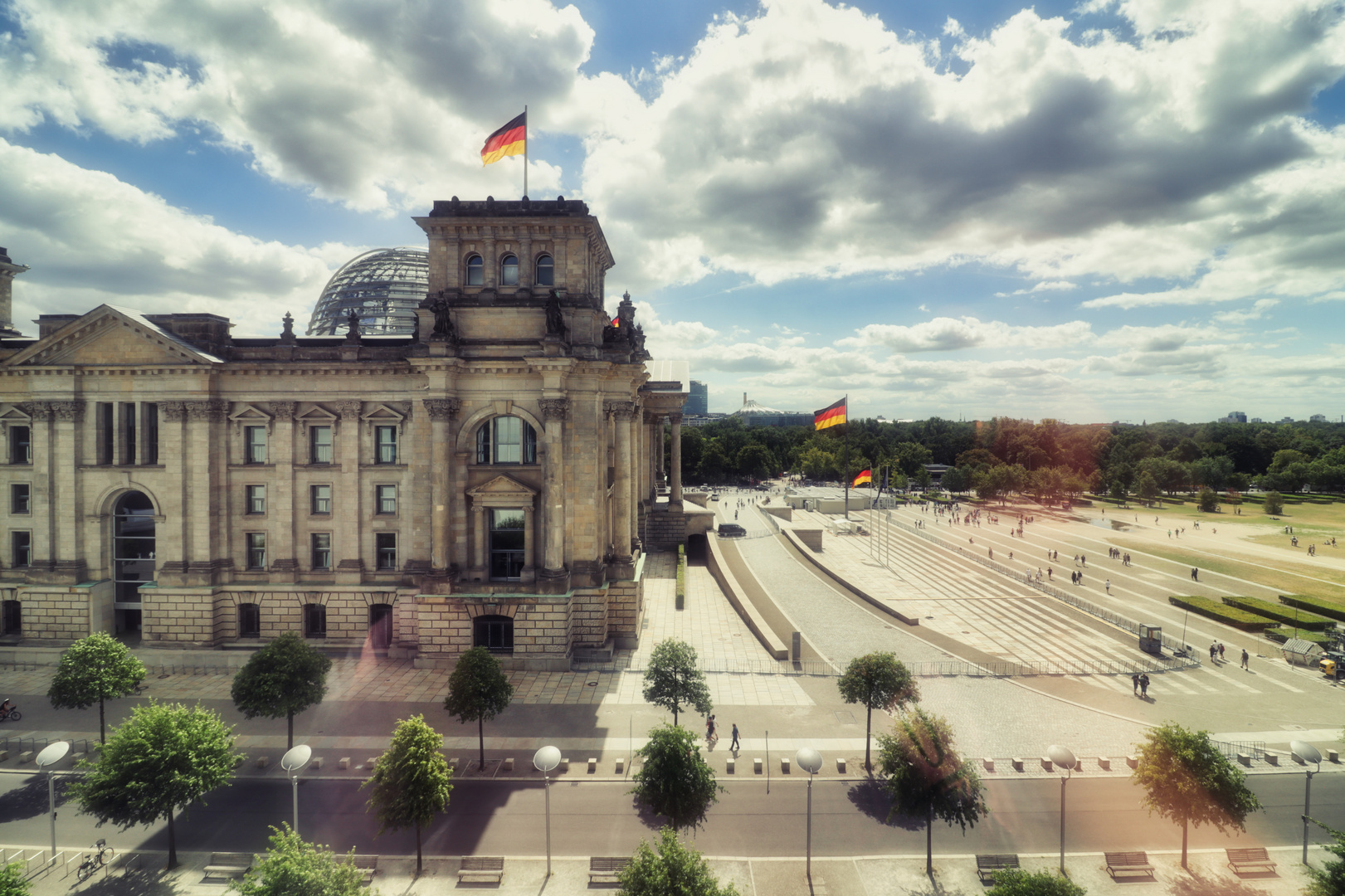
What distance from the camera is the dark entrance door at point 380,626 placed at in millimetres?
40188

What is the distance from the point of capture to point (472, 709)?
89.0 ft

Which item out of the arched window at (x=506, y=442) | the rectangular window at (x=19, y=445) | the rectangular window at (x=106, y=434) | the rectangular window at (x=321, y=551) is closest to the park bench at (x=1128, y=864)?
the arched window at (x=506, y=442)

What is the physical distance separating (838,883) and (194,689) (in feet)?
125

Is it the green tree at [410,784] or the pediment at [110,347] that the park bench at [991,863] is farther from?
the pediment at [110,347]

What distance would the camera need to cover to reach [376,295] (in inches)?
2933

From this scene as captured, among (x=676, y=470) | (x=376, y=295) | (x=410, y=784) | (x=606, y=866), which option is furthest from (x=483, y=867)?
(x=376, y=295)

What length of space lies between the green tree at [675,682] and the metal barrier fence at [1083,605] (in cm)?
3480

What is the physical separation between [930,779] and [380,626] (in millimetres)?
35099

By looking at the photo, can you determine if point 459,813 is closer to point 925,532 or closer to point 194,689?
point 194,689

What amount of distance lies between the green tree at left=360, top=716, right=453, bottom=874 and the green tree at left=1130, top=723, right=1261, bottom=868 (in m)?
25.5

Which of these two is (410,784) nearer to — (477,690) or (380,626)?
(477,690)

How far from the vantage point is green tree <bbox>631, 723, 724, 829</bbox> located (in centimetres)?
2072

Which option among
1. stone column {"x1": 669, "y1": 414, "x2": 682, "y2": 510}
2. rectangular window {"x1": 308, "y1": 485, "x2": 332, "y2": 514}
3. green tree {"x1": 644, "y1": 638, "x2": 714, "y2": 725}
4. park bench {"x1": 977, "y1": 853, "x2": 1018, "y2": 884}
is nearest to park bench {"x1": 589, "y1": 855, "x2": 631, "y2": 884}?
green tree {"x1": 644, "y1": 638, "x2": 714, "y2": 725}

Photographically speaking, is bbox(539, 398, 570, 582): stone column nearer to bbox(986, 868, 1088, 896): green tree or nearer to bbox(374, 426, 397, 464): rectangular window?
bbox(374, 426, 397, 464): rectangular window
